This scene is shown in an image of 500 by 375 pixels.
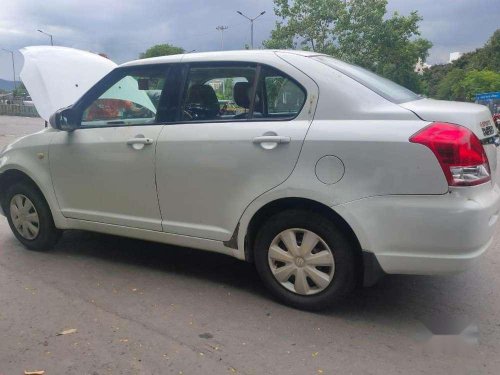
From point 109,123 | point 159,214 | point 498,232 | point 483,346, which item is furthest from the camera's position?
point 498,232

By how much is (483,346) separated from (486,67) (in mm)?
67682

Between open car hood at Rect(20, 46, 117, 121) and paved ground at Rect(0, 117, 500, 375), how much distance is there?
7.16 ft

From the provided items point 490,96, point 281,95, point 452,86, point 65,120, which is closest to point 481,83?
point 452,86

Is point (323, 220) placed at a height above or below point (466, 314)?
above

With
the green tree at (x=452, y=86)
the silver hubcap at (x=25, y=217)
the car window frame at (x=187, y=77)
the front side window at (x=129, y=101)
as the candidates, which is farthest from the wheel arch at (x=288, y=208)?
the green tree at (x=452, y=86)

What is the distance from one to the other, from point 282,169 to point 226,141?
0.47 m

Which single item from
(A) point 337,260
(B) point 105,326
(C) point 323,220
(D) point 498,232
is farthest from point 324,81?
(D) point 498,232

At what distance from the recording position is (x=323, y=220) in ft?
10.7

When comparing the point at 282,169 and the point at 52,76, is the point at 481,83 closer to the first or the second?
Result: the point at 52,76

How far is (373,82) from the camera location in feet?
11.6

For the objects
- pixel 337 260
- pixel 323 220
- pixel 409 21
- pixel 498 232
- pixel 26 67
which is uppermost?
pixel 409 21

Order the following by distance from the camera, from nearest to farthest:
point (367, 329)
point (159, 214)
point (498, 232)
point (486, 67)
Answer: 1. point (367, 329)
2. point (159, 214)
3. point (498, 232)
4. point (486, 67)

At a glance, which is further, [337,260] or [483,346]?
[337,260]

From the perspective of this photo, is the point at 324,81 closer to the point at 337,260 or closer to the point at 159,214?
the point at 337,260
